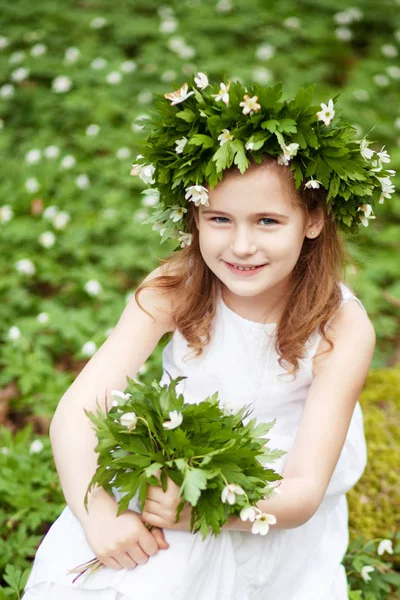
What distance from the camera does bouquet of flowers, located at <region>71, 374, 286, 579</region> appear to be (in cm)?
192

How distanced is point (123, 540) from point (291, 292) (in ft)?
3.39

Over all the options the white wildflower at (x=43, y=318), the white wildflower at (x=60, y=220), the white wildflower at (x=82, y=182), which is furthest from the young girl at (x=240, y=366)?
the white wildflower at (x=82, y=182)

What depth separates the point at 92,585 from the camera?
2115 mm

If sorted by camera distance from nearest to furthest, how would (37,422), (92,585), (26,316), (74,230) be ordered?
(92,585) < (37,422) < (26,316) < (74,230)

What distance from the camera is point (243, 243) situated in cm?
219

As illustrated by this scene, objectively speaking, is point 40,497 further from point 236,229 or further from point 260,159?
point 260,159

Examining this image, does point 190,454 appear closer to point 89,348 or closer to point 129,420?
point 129,420

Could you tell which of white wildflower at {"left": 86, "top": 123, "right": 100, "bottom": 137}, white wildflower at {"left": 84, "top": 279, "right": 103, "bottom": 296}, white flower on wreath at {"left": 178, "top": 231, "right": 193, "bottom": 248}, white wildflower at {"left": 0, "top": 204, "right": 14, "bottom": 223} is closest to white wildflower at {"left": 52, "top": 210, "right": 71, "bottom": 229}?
white wildflower at {"left": 0, "top": 204, "right": 14, "bottom": 223}

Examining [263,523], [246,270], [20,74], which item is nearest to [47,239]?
[20,74]

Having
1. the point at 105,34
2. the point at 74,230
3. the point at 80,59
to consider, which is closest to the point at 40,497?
the point at 74,230

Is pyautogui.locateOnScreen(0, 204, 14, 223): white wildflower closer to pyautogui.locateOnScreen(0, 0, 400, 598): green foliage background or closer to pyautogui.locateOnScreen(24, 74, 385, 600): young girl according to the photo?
pyautogui.locateOnScreen(0, 0, 400, 598): green foliage background

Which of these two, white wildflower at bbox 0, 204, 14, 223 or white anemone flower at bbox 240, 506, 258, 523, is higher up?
white anemone flower at bbox 240, 506, 258, 523

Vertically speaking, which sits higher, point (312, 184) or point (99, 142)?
point (312, 184)

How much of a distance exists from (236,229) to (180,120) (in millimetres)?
378
